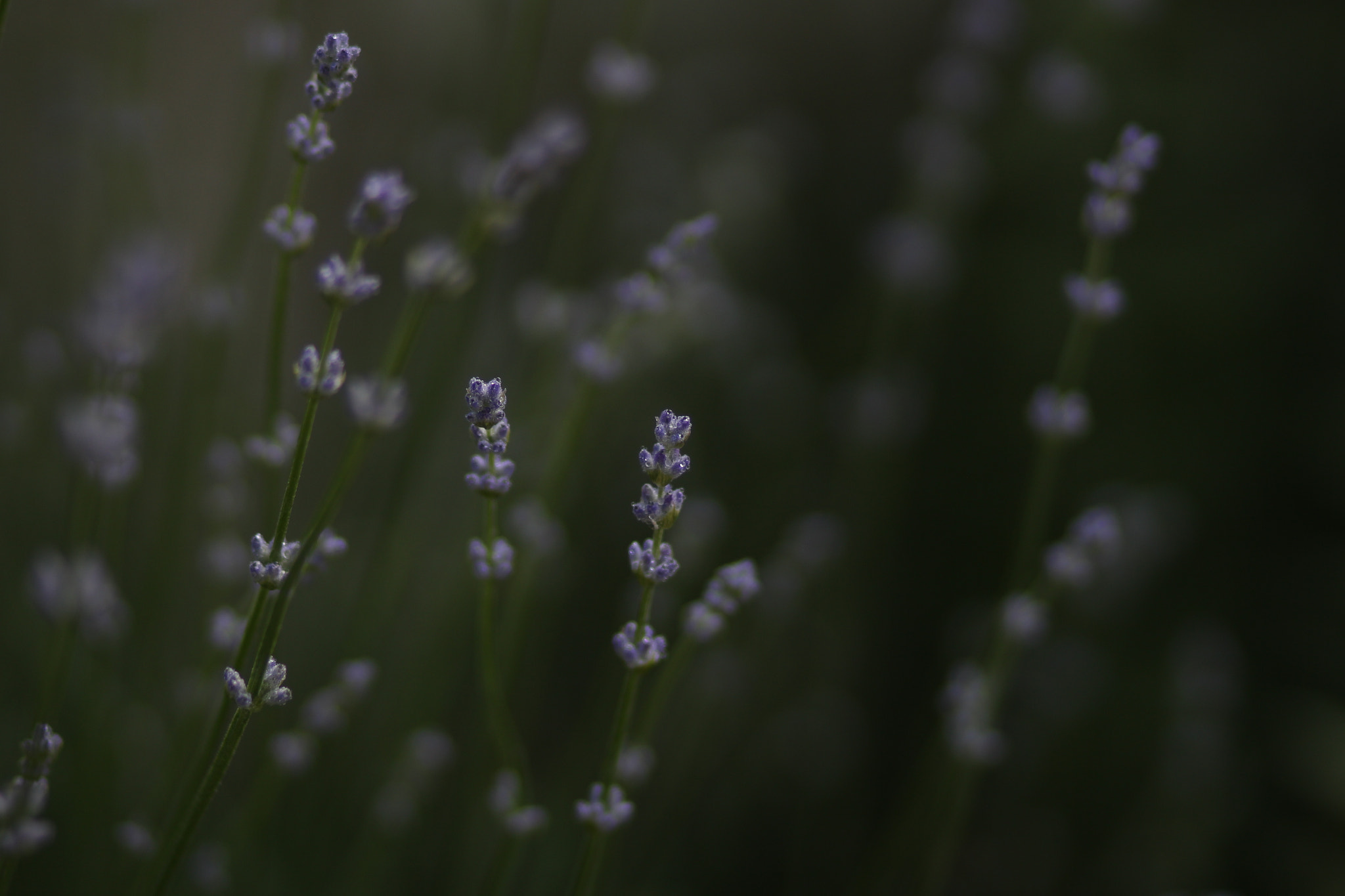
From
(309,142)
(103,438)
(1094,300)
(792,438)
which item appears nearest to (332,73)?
(309,142)

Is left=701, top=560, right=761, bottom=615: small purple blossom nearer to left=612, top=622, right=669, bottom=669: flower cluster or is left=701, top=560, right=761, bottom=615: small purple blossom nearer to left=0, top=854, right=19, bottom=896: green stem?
left=612, top=622, right=669, bottom=669: flower cluster

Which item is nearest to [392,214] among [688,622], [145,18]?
[688,622]

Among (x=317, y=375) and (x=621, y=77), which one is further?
(x=621, y=77)

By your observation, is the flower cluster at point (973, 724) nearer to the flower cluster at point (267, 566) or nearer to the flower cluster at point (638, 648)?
the flower cluster at point (638, 648)

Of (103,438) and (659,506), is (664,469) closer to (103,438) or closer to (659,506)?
(659,506)

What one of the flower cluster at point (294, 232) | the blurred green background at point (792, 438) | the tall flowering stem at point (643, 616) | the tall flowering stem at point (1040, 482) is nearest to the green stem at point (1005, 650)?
the tall flowering stem at point (1040, 482)

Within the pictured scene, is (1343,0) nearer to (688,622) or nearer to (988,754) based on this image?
(988,754)

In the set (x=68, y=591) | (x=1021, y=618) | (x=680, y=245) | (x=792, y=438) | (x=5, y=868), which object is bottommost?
(x=5, y=868)

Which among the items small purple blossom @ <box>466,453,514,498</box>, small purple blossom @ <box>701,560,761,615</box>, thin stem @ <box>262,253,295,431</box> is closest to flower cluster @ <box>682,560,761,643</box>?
small purple blossom @ <box>701,560,761,615</box>
